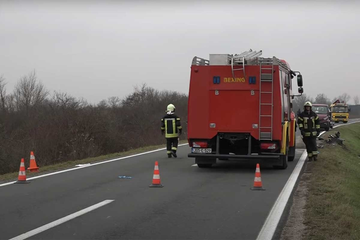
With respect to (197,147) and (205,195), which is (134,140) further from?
(205,195)

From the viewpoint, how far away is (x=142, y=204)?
8742mm

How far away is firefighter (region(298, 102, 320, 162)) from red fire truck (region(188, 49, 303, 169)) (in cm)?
222

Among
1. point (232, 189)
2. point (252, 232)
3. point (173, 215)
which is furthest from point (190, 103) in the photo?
point (252, 232)

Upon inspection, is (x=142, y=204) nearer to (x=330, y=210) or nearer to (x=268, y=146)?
(x=330, y=210)

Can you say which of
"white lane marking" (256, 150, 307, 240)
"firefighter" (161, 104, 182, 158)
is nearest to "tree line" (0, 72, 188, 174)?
"firefighter" (161, 104, 182, 158)

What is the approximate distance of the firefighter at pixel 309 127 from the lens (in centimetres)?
1569

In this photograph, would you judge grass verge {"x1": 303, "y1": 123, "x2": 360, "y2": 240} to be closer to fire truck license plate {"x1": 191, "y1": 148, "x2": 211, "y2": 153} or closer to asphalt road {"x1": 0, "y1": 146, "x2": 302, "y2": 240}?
asphalt road {"x1": 0, "y1": 146, "x2": 302, "y2": 240}

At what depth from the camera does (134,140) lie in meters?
31.7

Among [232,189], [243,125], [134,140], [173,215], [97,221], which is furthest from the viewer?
[134,140]

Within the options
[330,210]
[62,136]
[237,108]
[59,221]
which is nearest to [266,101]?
[237,108]

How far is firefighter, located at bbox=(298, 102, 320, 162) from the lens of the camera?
15.7 meters

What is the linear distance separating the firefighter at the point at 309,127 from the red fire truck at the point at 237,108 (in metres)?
2.22

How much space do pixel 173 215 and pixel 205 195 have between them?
1.99 metres

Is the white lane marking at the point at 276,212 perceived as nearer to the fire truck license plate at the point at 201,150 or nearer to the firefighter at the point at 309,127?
the fire truck license plate at the point at 201,150
